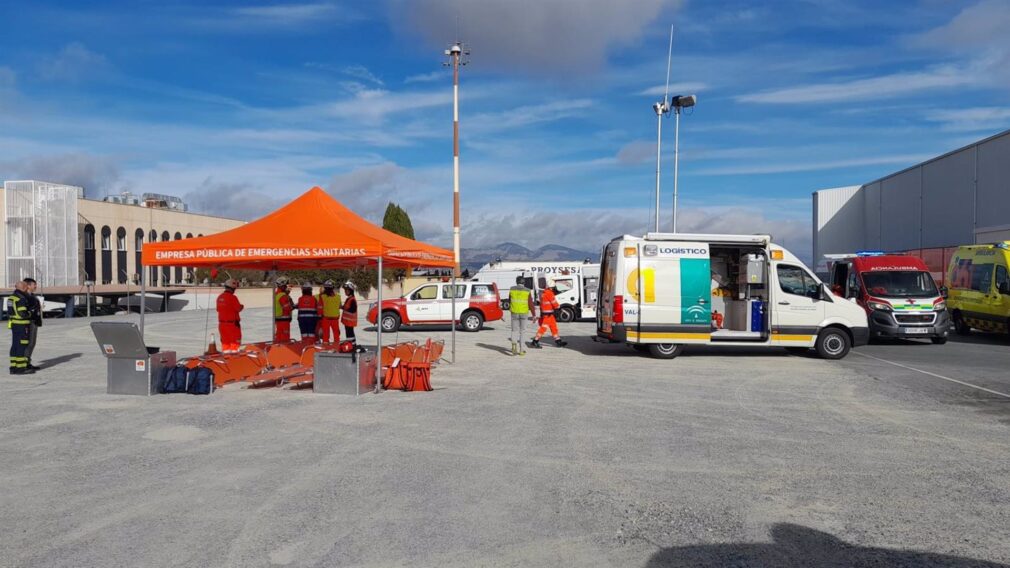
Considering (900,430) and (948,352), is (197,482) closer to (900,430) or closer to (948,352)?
(900,430)

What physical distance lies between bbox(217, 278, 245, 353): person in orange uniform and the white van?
24.2ft

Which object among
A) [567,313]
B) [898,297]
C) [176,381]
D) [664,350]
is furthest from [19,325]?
[898,297]

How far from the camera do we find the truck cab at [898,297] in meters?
18.6

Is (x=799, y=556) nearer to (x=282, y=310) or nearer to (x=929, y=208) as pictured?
(x=282, y=310)

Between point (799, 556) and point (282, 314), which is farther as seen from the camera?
point (282, 314)

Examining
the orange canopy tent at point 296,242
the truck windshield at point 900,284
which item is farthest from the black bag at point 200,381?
the truck windshield at point 900,284

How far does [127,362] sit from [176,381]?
725 millimetres

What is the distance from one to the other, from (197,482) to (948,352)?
17132mm

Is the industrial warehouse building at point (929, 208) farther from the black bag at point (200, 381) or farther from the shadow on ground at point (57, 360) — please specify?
the shadow on ground at point (57, 360)

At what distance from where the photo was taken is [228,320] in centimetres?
1300

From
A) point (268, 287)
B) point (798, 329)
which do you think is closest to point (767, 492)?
point (798, 329)

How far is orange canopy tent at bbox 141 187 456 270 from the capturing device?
11312 millimetres

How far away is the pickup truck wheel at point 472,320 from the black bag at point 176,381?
13341 millimetres

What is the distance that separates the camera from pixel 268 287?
160 ft
